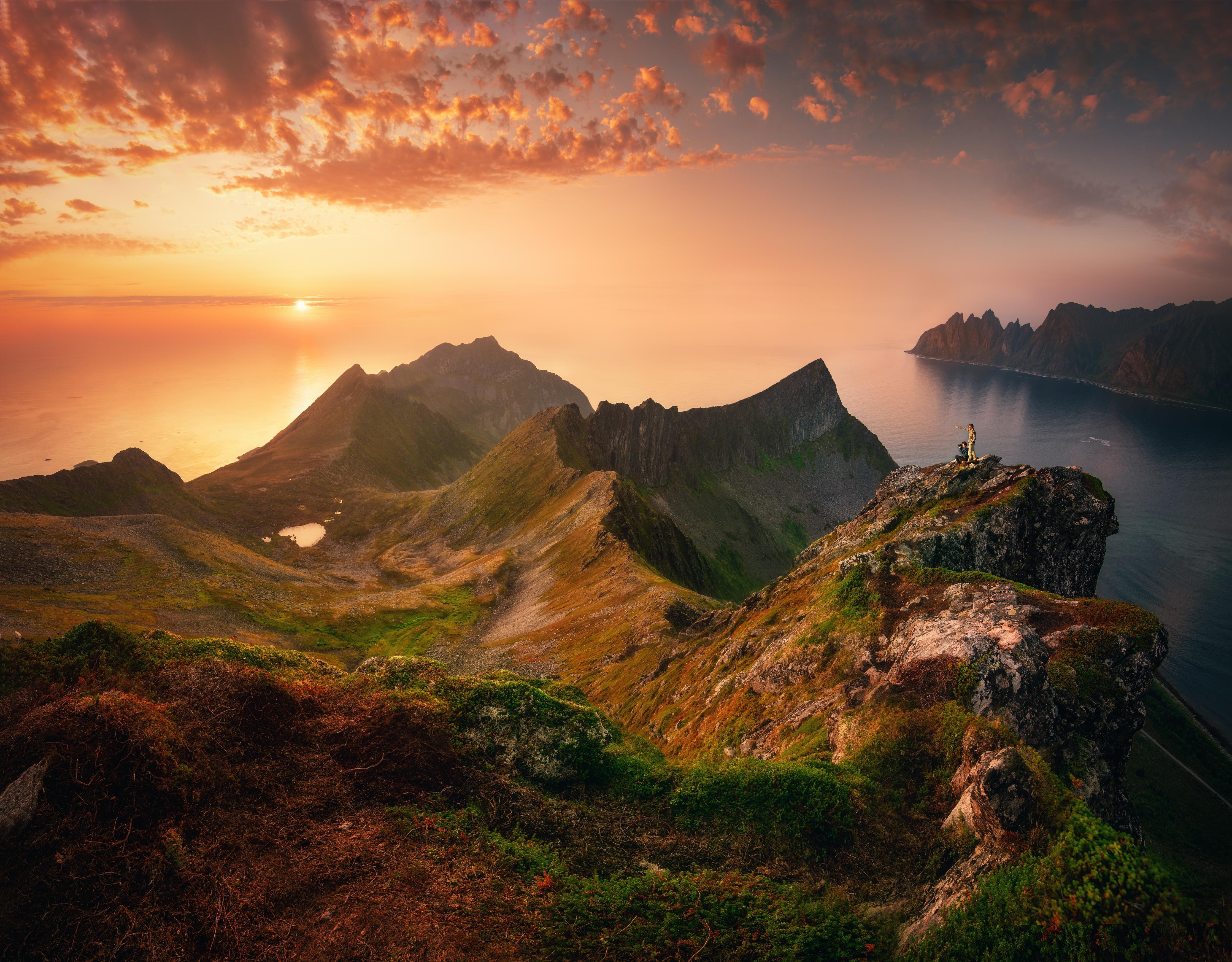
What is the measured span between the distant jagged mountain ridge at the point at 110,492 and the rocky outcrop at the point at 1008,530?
16263 cm

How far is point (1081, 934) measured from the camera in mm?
11203

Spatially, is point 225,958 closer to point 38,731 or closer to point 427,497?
point 38,731

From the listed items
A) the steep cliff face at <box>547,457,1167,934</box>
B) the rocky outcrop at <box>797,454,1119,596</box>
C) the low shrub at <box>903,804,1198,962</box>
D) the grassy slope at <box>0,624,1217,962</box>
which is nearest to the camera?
the low shrub at <box>903,804,1198,962</box>

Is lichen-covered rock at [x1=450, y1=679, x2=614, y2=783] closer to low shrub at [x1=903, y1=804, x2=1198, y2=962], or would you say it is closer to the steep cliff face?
the steep cliff face

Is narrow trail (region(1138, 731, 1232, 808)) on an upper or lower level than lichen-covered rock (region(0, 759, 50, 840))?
lower

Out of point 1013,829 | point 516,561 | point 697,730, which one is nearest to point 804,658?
point 697,730

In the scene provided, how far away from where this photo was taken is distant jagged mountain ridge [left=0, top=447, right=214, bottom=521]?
12644 centimetres

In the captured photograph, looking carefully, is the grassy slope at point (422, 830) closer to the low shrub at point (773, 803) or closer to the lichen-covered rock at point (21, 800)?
the low shrub at point (773, 803)

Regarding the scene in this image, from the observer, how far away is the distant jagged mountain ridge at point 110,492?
415ft

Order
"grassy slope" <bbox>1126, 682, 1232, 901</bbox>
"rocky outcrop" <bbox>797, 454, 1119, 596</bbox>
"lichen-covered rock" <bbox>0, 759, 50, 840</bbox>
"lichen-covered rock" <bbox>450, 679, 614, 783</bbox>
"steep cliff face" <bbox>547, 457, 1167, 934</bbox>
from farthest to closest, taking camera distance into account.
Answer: "grassy slope" <bbox>1126, 682, 1232, 901</bbox>
"rocky outcrop" <bbox>797, 454, 1119, 596</bbox>
"lichen-covered rock" <bbox>450, 679, 614, 783</bbox>
"steep cliff face" <bbox>547, 457, 1167, 934</bbox>
"lichen-covered rock" <bbox>0, 759, 50, 840</bbox>

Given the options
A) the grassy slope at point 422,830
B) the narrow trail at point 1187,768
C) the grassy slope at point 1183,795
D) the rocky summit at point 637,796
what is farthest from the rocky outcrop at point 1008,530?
the narrow trail at point 1187,768

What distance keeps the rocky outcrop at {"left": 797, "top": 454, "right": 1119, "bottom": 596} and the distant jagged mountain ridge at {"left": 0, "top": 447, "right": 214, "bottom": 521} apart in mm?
162628

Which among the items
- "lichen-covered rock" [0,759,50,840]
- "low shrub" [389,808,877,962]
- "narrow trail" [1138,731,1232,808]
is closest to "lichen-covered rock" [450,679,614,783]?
"low shrub" [389,808,877,962]

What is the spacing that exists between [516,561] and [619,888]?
104351mm
